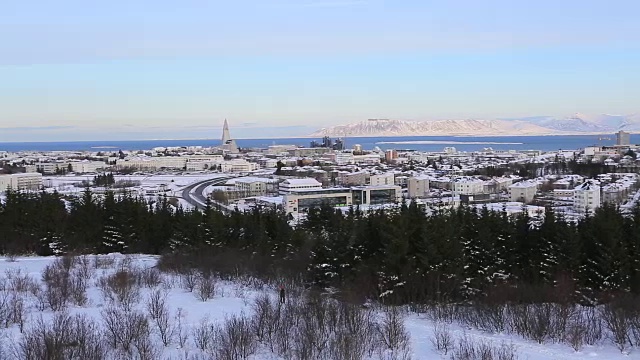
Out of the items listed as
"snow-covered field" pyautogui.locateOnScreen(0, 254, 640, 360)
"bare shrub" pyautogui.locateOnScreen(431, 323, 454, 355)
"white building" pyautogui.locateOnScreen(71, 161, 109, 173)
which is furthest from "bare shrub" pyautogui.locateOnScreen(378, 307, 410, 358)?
"white building" pyautogui.locateOnScreen(71, 161, 109, 173)

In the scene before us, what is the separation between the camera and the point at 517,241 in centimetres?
1224

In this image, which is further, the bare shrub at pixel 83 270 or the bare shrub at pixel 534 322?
the bare shrub at pixel 83 270

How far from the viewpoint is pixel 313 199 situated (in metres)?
37.8

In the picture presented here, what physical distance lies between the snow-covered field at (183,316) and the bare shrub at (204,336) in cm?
6

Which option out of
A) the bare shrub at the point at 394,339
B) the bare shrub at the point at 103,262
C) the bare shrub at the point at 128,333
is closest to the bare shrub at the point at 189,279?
the bare shrub at the point at 103,262

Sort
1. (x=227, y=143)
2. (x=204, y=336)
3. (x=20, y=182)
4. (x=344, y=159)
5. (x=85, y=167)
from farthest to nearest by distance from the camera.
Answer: (x=227, y=143) < (x=344, y=159) < (x=85, y=167) < (x=20, y=182) < (x=204, y=336)

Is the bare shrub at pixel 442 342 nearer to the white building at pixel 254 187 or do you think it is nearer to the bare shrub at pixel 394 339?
the bare shrub at pixel 394 339

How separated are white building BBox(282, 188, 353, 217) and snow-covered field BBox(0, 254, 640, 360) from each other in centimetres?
2461

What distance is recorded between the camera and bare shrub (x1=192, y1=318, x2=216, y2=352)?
246 inches

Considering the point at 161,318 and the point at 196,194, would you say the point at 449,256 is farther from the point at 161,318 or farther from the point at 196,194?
the point at 196,194

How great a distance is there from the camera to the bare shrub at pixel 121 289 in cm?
828

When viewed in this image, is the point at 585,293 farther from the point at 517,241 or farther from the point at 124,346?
the point at 124,346

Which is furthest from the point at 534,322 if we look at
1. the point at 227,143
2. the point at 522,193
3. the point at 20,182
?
the point at 227,143

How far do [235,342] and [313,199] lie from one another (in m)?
31.8
